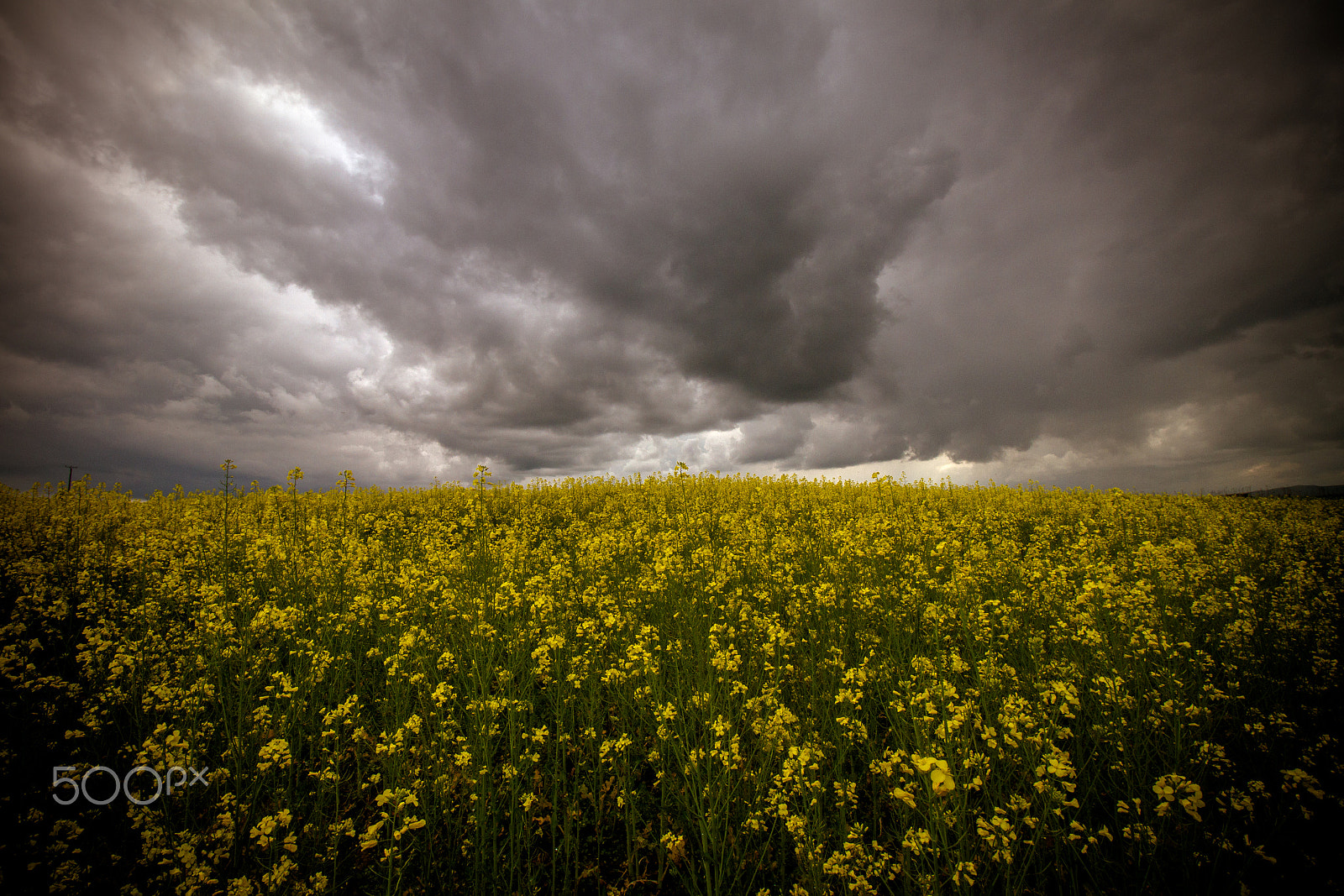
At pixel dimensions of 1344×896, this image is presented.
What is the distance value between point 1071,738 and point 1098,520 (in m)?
10.6

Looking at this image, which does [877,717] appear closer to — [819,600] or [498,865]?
[819,600]

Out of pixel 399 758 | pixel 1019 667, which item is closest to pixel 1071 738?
pixel 1019 667

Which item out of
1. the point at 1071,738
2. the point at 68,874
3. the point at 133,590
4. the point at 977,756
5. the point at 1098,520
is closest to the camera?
the point at 68,874

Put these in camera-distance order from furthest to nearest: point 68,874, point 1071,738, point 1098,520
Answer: point 1098,520
point 1071,738
point 68,874

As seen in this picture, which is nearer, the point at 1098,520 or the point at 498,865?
the point at 498,865

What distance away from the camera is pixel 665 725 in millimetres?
4027

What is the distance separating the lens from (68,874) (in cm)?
265

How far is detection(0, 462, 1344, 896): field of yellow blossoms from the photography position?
9.62 feet

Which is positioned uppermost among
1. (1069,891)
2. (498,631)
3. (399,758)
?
(498,631)

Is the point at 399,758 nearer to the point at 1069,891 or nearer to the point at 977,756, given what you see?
the point at 977,756

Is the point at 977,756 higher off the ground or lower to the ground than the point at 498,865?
higher

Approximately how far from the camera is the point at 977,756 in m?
2.95

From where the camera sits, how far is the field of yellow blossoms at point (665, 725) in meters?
2.93

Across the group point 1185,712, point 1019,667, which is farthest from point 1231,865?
point 1019,667
